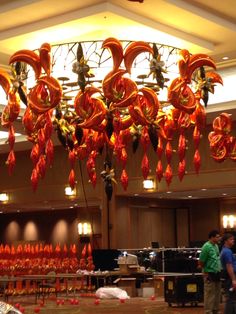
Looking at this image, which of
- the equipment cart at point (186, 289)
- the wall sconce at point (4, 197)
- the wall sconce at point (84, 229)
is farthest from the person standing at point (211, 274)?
the wall sconce at point (84, 229)

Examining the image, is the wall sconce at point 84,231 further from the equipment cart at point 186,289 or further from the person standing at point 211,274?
the person standing at point 211,274

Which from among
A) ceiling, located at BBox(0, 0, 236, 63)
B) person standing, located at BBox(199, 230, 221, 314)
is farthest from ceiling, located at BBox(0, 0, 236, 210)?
person standing, located at BBox(199, 230, 221, 314)

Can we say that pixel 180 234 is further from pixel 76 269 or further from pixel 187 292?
pixel 187 292

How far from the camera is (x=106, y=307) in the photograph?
13.8m

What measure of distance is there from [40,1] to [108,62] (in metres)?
1.73

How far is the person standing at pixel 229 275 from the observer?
8898 millimetres

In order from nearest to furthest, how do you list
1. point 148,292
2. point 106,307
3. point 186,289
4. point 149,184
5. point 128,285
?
1. point 186,289
2. point 106,307
3. point 148,292
4. point 128,285
5. point 149,184

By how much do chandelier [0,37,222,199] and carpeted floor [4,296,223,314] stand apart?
2.73m

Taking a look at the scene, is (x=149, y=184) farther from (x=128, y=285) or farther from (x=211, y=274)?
(x=211, y=274)

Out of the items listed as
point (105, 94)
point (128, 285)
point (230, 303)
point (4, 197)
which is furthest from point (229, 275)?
point (4, 197)

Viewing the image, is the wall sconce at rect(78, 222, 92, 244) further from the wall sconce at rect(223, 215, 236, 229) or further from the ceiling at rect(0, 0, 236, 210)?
the ceiling at rect(0, 0, 236, 210)

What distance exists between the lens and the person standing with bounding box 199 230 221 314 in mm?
9820

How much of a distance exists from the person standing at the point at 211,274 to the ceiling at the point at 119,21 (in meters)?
3.12

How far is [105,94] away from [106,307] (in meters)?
6.62
